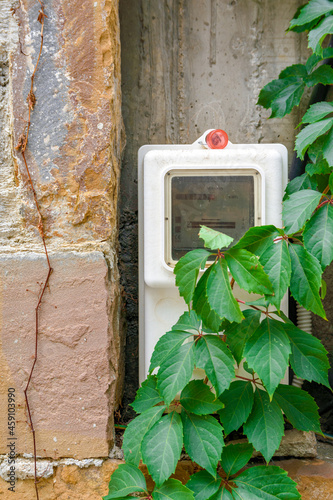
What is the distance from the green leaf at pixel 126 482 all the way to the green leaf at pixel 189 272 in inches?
14.1

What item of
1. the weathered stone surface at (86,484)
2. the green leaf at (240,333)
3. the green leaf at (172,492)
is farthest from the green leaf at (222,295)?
the weathered stone surface at (86,484)

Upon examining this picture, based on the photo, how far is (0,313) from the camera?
95 cm

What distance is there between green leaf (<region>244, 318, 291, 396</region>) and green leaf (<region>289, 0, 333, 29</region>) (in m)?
0.69

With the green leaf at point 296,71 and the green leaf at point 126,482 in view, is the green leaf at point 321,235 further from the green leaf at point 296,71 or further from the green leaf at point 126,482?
the green leaf at point 126,482

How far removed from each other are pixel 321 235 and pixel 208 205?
267mm

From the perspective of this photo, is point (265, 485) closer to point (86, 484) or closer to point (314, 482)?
point (314, 482)

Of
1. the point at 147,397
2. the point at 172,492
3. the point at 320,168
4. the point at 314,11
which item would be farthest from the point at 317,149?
the point at 172,492

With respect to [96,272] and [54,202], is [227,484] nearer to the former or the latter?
[96,272]

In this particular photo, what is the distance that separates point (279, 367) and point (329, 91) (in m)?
0.83

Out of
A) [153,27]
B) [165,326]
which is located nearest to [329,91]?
[153,27]

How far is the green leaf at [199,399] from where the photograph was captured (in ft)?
2.68

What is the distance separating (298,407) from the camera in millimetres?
869

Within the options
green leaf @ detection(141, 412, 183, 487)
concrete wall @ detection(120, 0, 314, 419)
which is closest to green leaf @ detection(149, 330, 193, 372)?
green leaf @ detection(141, 412, 183, 487)

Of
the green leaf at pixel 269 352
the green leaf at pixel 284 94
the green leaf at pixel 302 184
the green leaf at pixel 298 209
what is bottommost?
the green leaf at pixel 269 352
